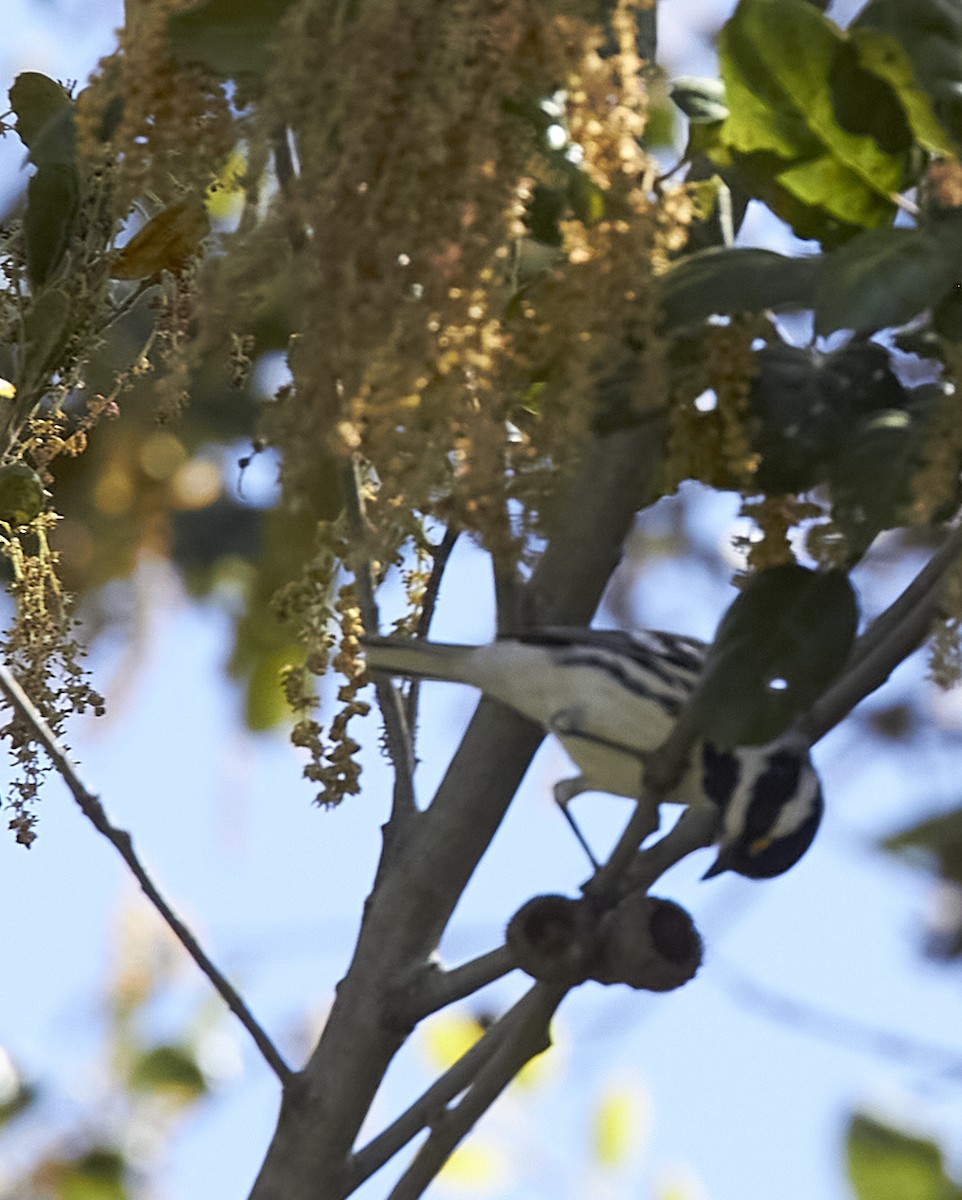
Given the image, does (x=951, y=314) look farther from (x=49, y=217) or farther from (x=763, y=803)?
(x=49, y=217)

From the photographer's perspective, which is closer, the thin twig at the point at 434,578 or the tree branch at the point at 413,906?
the tree branch at the point at 413,906

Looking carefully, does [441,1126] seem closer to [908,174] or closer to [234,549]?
[908,174]

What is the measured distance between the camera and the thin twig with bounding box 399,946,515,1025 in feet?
7.28

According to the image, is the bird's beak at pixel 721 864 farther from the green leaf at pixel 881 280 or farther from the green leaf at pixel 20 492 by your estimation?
the green leaf at pixel 20 492

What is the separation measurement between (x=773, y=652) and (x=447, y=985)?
0.68 m

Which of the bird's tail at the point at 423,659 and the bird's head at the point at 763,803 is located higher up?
the bird's tail at the point at 423,659

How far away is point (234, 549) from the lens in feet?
13.7

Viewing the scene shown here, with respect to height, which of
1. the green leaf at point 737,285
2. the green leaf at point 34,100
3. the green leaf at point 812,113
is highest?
the green leaf at point 34,100

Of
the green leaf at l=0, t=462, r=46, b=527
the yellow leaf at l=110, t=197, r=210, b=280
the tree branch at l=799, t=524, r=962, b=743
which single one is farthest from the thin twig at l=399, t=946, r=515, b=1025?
the yellow leaf at l=110, t=197, r=210, b=280

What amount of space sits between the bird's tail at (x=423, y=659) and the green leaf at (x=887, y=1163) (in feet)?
4.31

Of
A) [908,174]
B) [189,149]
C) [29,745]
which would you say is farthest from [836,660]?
[29,745]

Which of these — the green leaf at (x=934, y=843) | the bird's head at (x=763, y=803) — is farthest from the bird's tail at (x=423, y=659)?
the green leaf at (x=934, y=843)

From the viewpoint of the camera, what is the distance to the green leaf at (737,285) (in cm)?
182

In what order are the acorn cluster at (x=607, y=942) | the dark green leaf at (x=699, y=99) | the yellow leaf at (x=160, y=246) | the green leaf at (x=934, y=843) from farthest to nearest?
the yellow leaf at (x=160, y=246)
the dark green leaf at (x=699, y=99)
the acorn cluster at (x=607, y=942)
the green leaf at (x=934, y=843)
